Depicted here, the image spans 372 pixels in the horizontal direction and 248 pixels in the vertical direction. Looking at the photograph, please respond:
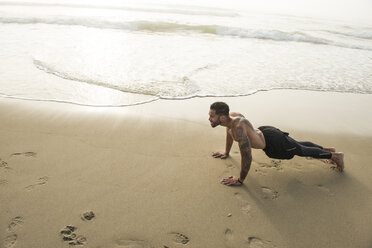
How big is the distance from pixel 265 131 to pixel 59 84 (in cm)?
493

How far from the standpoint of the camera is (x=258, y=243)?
8.13ft

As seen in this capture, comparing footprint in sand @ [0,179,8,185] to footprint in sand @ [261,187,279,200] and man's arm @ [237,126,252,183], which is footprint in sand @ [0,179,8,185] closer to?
man's arm @ [237,126,252,183]

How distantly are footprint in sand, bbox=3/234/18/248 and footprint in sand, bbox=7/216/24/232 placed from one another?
8 centimetres

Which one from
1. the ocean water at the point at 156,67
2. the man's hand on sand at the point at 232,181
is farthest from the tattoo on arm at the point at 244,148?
the ocean water at the point at 156,67

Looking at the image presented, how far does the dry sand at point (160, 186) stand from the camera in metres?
2.50

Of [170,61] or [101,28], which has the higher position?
[101,28]

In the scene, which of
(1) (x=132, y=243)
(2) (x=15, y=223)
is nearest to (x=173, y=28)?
(2) (x=15, y=223)

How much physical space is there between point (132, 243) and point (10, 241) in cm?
112

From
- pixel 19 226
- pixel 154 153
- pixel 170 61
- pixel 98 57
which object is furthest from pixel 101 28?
pixel 19 226

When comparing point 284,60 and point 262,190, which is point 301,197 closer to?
point 262,190

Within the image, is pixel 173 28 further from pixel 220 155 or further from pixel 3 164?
pixel 3 164

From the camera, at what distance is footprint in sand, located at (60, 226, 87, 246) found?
235 centimetres

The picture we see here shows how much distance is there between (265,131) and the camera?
3.44 meters

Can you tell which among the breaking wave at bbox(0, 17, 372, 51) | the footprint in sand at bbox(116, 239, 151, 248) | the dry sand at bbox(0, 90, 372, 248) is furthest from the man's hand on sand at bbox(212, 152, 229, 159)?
the breaking wave at bbox(0, 17, 372, 51)
